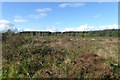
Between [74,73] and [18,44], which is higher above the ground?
[18,44]

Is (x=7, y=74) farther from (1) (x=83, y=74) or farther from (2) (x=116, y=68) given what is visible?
(2) (x=116, y=68)

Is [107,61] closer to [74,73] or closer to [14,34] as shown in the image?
[74,73]

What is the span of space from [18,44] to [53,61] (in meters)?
4.51

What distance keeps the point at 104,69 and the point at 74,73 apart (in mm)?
1603

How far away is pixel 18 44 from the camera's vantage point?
18.4 m

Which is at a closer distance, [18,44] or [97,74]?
[97,74]

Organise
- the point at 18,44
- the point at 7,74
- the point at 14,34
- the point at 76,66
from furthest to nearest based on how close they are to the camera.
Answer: the point at 14,34 < the point at 18,44 < the point at 76,66 < the point at 7,74

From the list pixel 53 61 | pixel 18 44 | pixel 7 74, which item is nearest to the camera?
pixel 7 74

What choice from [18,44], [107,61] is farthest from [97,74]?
[18,44]

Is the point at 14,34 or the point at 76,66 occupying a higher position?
the point at 14,34

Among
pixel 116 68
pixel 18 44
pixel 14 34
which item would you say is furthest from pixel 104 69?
pixel 14 34

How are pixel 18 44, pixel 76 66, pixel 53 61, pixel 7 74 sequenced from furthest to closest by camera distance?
pixel 18 44 < pixel 53 61 < pixel 76 66 < pixel 7 74

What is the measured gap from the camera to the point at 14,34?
20.3 m

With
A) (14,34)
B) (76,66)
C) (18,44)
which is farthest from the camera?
(14,34)
